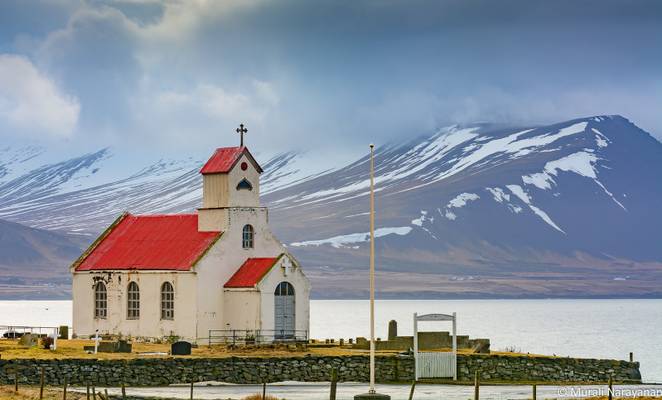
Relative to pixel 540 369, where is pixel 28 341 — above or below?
above

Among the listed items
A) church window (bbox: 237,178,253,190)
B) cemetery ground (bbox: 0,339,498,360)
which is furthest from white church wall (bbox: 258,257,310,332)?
church window (bbox: 237,178,253,190)

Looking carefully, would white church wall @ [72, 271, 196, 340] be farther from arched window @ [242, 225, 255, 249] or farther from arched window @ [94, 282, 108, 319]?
arched window @ [242, 225, 255, 249]

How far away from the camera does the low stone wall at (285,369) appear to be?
68438mm

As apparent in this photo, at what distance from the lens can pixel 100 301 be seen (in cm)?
8750

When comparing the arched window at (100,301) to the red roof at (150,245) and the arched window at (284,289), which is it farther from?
the arched window at (284,289)

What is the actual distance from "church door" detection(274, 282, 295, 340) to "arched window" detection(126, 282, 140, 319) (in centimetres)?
745

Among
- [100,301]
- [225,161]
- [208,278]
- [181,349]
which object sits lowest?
[181,349]

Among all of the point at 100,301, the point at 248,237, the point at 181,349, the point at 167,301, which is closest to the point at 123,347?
the point at 181,349

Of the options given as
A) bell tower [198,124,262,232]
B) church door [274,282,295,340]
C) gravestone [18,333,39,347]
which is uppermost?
bell tower [198,124,262,232]

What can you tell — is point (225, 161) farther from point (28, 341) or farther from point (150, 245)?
point (28, 341)

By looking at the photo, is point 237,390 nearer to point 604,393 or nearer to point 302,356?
point 302,356

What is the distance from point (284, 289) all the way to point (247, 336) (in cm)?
332

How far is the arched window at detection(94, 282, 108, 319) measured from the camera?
3425 inches

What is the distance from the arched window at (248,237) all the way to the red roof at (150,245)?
1.65 m
